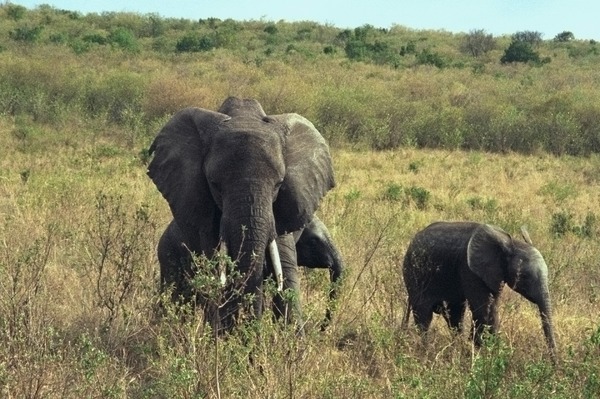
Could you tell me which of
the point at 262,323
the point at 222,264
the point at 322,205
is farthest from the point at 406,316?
the point at 322,205

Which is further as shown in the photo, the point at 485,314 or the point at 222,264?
the point at 485,314

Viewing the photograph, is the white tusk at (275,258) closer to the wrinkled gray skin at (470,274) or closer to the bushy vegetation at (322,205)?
the bushy vegetation at (322,205)

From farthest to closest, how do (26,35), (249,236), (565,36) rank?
1. (565,36)
2. (26,35)
3. (249,236)

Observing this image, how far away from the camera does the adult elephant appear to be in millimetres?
5703

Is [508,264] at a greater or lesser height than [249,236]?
lesser

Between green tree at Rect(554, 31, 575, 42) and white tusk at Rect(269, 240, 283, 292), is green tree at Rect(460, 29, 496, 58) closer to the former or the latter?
green tree at Rect(554, 31, 575, 42)

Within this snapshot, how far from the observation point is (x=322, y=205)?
12.6 metres

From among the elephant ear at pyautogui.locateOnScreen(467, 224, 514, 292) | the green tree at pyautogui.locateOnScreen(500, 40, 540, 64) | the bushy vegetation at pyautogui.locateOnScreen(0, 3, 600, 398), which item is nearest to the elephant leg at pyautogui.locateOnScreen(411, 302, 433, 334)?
the bushy vegetation at pyautogui.locateOnScreen(0, 3, 600, 398)

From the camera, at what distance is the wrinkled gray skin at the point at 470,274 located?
6.66 metres

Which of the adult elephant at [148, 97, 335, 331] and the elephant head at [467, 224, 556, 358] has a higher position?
the adult elephant at [148, 97, 335, 331]

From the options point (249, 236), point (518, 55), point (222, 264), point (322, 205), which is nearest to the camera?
point (222, 264)

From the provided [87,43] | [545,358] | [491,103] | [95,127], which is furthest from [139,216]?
[87,43]

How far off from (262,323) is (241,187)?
104cm

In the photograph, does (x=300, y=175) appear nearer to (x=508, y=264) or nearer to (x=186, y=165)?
(x=186, y=165)
